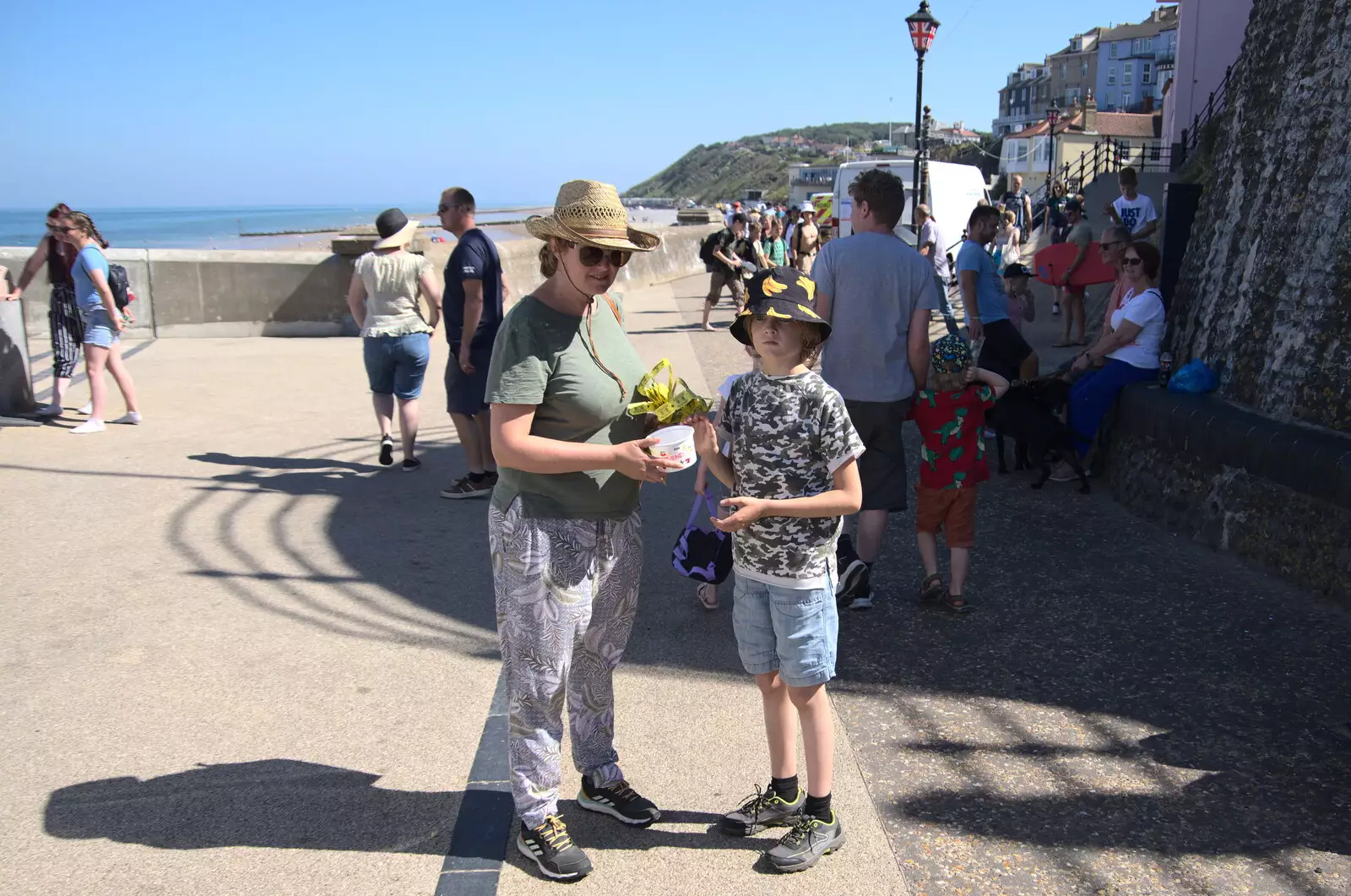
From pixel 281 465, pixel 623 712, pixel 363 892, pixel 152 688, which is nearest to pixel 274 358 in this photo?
pixel 281 465

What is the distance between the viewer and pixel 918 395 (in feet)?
16.4

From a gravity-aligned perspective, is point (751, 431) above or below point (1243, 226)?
below

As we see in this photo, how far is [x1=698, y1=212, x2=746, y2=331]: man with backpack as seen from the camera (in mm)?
14812

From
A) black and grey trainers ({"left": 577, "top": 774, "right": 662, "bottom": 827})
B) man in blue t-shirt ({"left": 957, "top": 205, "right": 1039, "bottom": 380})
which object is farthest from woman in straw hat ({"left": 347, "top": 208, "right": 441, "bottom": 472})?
black and grey trainers ({"left": 577, "top": 774, "right": 662, "bottom": 827})

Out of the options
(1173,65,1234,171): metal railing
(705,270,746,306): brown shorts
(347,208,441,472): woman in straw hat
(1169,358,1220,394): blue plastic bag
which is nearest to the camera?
(1169,358,1220,394): blue plastic bag

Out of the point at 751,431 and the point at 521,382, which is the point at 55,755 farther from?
the point at 751,431

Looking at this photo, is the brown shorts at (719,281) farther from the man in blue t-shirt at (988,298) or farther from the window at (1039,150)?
the window at (1039,150)

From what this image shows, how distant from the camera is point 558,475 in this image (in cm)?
→ 296

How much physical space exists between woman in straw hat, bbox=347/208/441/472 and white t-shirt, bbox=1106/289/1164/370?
457cm

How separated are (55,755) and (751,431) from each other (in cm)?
267

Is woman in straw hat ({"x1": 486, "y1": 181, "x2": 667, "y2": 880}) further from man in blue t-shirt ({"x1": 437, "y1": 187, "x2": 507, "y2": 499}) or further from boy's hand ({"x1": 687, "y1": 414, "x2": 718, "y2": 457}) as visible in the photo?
man in blue t-shirt ({"x1": 437, "y1": 187, "x2": 507, "y2": 499})

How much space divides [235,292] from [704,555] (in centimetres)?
1087

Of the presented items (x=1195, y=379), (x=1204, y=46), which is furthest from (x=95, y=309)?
(x=1204, y=46)

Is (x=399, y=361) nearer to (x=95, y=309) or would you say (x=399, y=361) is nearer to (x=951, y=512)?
(x=95, y=309)
